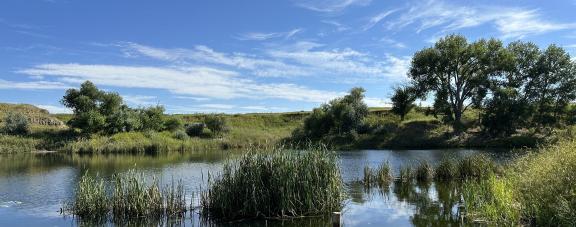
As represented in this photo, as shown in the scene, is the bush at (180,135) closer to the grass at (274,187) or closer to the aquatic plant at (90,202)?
the aquatic plant at (90,202)

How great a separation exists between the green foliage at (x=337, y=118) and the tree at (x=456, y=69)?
25.0 feet

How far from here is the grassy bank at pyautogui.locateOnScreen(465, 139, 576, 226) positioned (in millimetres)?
10734

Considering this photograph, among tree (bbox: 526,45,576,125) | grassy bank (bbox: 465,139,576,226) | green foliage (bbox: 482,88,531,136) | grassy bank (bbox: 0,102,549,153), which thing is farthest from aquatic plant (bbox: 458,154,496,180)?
tree (bbox: 526,45,576,125)

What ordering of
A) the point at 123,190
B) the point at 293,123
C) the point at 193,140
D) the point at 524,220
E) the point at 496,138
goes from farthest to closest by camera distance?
1. the point at 293,123
2. the point at 193,140
3. the point at 496,138
4. the point at 123,190
5. the point at 524,220

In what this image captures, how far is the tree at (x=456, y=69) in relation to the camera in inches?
2357

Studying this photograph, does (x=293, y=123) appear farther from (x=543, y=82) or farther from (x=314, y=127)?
(x=543, y=82)

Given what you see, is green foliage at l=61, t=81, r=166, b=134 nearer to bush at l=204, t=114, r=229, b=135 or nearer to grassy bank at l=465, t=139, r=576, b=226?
bush at l=204, t=114, r=229, b=135

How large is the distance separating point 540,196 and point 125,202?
11796 millimetres

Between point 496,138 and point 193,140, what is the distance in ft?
117

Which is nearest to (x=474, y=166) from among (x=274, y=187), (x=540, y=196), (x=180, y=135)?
(x=274, y=187)

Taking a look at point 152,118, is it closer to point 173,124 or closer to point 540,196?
point 173,124

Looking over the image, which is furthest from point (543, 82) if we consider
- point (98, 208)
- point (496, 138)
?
point (98, 208)

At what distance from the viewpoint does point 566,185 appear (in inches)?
428

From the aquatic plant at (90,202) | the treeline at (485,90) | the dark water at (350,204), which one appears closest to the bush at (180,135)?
the treeline at (485,90)
